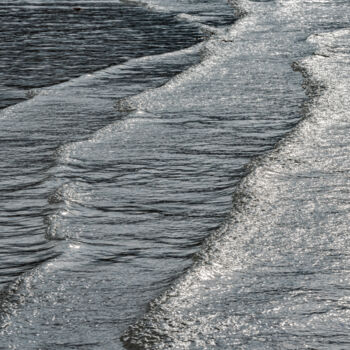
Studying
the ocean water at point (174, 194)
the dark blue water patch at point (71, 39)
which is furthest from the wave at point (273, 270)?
the dark blue water patch at point (71, 39)

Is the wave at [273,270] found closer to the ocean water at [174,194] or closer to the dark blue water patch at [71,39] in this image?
the ocean water at [174,194]

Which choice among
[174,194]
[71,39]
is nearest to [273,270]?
[174,194]

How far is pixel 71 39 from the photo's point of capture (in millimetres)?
8852

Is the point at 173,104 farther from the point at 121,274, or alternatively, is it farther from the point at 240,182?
the point at 121,274

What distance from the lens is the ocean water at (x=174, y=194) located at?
299 cm

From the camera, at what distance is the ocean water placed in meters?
2.99

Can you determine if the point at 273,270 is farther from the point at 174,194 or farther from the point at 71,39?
the point at 71,39

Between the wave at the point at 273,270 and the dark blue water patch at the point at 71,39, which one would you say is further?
the dark blue water patch at the point at 71,39

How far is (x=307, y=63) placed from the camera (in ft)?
25.2

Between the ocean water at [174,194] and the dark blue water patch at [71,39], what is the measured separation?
0.13 feet

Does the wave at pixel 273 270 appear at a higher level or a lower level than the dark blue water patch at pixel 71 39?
higher

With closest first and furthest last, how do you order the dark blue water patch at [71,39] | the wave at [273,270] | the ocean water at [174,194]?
the wave at [273,270] → the ocean water at [174,194] → the dark blue water patch at [71,39]

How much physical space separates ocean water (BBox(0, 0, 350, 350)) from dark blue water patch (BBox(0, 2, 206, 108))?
0.13 ft

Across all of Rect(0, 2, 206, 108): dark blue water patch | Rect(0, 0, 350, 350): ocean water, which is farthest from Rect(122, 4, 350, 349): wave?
Rect(0, 2, 206, 108): dark blue water patch
